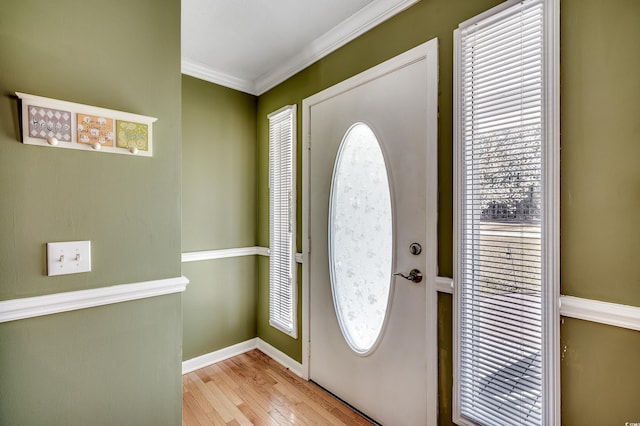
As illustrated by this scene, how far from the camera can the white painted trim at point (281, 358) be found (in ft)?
7.90

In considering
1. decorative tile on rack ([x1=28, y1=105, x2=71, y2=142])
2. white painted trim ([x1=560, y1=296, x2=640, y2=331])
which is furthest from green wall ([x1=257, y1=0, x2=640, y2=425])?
decorative tile on rack ([x1=28, y1=105, x2=71, y2=142])

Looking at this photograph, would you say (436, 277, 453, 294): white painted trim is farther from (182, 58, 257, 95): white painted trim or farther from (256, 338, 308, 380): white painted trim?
(182, 58, 257, 95): white painted trim

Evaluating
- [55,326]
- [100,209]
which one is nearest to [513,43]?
[100,209]

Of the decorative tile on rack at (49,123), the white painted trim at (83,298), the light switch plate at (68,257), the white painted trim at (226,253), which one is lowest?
the white painted trim at (226,253)

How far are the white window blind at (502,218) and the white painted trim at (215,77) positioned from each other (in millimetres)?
1962

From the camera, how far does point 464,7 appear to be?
1414 mm

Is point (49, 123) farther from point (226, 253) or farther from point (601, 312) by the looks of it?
point (601, 312)

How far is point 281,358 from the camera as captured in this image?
2596mm

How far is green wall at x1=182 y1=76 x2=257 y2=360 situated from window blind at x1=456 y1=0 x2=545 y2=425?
6.50ft

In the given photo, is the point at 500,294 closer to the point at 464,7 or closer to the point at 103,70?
the point at 464,7

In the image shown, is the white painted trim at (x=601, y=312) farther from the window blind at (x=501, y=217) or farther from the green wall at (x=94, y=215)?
the green wall at (x=94, y=215)

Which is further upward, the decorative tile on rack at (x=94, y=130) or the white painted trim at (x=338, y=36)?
the white painted trim at (x=338, y=36)

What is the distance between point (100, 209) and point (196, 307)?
1.64m

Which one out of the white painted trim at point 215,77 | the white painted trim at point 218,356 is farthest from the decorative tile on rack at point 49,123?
the white painted trim at point 218,356
